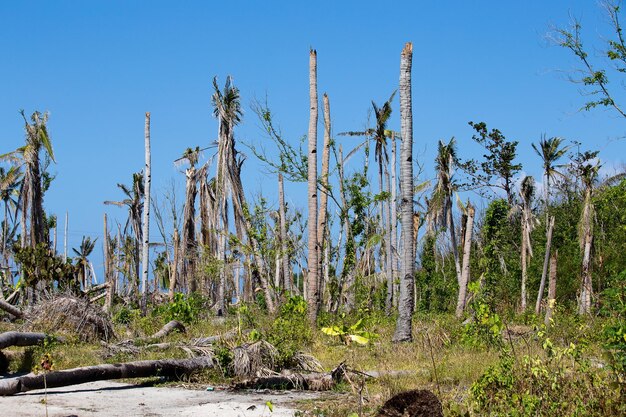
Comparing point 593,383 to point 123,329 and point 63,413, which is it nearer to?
point 63,413

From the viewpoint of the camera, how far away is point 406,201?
18953 millimetres

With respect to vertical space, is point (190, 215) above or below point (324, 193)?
above

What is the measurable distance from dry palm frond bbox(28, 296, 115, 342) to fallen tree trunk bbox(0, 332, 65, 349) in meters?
1.76

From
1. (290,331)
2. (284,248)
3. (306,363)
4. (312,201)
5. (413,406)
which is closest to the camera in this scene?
(413,406)

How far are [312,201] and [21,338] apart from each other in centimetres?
1010

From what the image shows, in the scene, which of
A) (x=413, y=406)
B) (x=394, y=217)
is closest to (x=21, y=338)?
(x=413, y=406)

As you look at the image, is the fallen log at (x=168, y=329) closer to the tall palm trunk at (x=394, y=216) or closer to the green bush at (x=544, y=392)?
the green bush at (x=544, y=392)

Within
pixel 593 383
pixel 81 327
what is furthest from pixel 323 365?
pixel 593 383

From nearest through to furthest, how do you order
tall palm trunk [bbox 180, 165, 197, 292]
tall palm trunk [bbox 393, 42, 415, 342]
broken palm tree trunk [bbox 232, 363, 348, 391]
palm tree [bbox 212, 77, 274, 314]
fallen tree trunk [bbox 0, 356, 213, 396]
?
fallen tree trunk [bbox 0, 356, 213, 396], broken palm tree trunk [bbox 232, 363, 348, 391], tall palm trunk [bbox 393, 42, 415, 342], palm tree [bbox 212, 77, 274, 314], tall palm trunk [bbox 180, 165, 197, 292]

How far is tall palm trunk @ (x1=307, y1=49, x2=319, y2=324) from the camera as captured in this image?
69.9 ft

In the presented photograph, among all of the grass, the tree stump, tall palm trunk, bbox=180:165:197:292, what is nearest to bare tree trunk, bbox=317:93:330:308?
the grass

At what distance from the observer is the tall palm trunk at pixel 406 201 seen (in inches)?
728

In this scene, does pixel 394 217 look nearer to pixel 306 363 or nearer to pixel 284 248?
pixel 284 248

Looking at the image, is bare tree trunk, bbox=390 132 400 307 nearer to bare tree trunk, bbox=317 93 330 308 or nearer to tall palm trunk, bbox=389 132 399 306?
tall palm trunk, bbox=389 132 399 306
